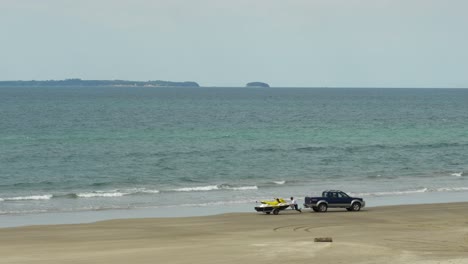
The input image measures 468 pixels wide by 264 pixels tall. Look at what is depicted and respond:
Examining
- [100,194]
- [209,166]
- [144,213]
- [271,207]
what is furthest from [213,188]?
[271,207]

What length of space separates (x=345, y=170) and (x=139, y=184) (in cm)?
1907

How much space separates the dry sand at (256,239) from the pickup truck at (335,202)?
0.58 metres

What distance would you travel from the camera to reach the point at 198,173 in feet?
213

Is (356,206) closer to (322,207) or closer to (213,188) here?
(322,207)

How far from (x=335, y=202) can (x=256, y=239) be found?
1333 cm

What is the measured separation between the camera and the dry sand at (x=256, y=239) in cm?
2931

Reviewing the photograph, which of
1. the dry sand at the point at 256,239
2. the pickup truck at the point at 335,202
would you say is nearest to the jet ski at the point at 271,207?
the dry sand at the point at 256,239

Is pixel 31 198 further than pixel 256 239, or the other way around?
pixel 31 198

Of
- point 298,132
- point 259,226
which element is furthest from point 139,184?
point 298,132

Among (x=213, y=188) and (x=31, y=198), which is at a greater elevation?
(x=31, y=198)

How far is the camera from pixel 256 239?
34.6 m

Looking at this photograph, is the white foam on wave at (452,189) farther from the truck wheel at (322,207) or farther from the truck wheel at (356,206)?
the truck wheel at (322,207)

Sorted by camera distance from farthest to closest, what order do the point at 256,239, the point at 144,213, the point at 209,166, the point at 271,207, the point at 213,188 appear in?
the point at 209,166 < the point at 213,188 < the point at 144,213 < the point at 271,207 < the point at 256,239

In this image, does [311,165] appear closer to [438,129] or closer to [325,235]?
[325,235]
